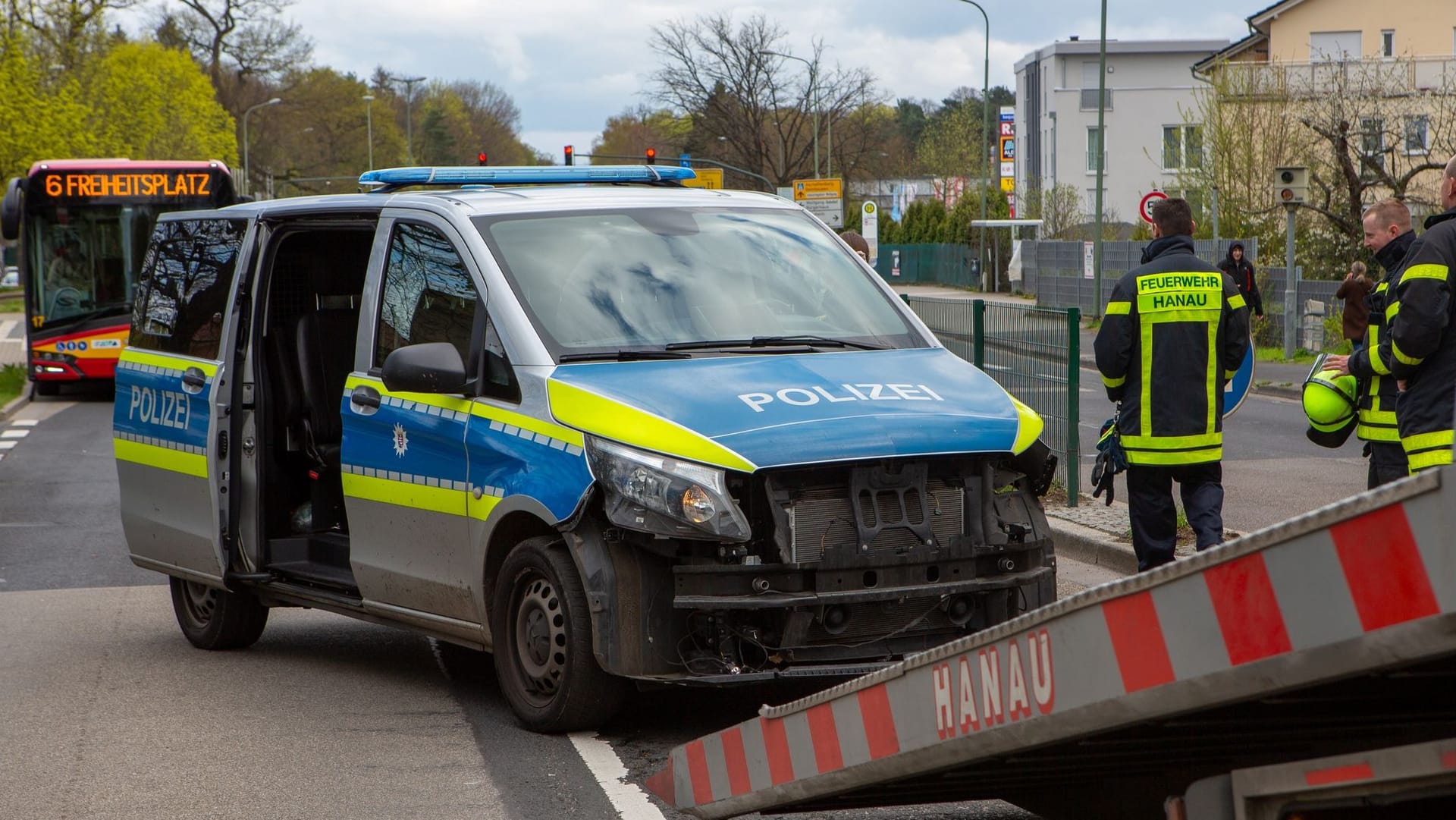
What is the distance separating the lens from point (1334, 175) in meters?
34.2

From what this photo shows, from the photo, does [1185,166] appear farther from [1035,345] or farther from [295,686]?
[295,686]

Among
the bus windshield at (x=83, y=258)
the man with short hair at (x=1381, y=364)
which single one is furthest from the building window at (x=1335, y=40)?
the man with short hair at (x=1381, y=364)

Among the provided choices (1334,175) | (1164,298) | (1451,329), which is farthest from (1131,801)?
(1334,175)

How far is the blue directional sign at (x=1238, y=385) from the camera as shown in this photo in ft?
27.8

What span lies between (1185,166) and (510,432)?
3919cm

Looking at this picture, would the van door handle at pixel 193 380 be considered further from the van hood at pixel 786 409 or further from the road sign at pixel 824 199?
the road sign at pixel 824 199

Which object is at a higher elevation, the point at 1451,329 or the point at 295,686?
the point at 1451,329

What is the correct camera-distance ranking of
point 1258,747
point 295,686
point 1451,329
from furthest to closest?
point 295,686
point 1451,329
point 1258,747

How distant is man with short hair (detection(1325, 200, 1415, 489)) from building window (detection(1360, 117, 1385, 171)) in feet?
86.0

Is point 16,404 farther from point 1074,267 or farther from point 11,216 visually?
point 1074,267

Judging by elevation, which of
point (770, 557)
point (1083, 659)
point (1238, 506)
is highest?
point (1083, 659)

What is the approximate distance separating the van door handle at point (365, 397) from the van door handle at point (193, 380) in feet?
3.92

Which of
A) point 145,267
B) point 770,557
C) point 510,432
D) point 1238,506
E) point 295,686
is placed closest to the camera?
point 770,557

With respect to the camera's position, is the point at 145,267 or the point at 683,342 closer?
the point at 683,342
